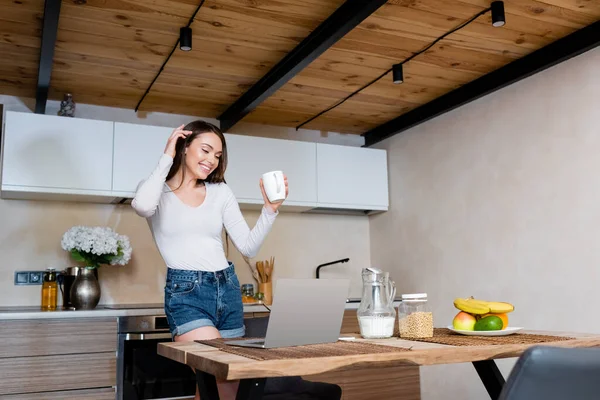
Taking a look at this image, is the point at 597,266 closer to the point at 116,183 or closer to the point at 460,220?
the point at 460,220

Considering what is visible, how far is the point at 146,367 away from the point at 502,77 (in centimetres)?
249

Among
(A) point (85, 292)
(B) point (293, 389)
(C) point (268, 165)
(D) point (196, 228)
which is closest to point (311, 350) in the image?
(D) point (196, 228)

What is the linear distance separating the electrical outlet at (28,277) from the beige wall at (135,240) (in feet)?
0.09

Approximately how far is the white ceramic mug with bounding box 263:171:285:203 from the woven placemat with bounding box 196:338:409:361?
0.47 meters

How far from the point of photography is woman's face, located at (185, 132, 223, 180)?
201cm

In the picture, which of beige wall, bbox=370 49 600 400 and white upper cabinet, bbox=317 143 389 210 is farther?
white upper cabinet, bbox=317 143 389 210

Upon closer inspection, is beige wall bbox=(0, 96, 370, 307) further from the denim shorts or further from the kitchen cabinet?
the denim shorts

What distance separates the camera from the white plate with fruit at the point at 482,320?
5.63 feet

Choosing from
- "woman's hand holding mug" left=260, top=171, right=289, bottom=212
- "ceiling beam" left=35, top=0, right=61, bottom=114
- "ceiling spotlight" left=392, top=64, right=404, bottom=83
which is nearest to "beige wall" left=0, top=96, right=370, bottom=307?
"ceiling beam" left=35, top=0, right=61, bottom=114

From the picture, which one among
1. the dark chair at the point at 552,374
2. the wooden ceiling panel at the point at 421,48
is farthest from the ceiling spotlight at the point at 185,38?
the dark chair at the point at 552,374

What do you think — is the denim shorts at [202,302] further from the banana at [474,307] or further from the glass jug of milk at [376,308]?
the banana at [474,307]

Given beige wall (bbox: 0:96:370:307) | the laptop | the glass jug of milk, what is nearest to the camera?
the laptop

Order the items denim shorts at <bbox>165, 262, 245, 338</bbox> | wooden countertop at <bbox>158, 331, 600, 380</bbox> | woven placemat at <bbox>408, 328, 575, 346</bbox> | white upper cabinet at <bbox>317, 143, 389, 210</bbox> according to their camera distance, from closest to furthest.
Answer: wooden countertop at <bbox>158, 331, 600, 380</bbox> → woven placemat at <bbox>408, 328, 575, 346</bbox> → denim shorts at <bbox>165, 262, 245, 338</bbox> → white upper cabinet at <bbox>317, 143, 389, 210</bbox>

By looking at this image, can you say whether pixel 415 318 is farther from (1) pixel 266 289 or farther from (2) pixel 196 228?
(1) pixel 266 289
